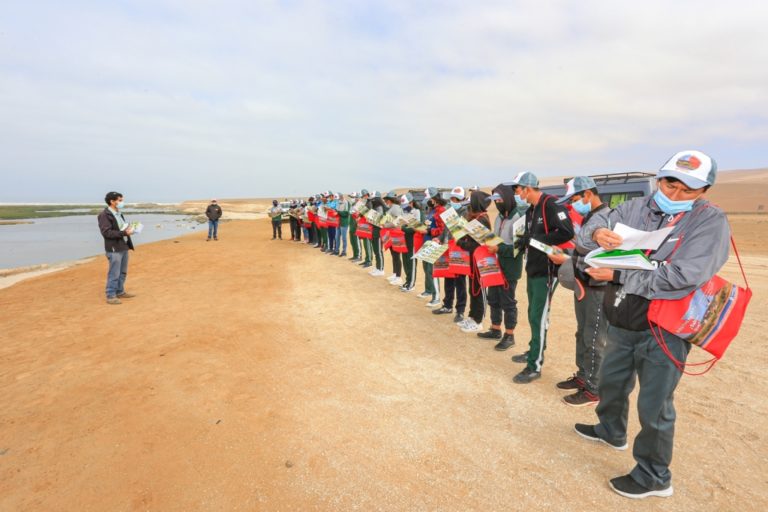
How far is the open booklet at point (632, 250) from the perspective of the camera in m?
2.32

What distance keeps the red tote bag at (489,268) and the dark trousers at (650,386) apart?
238cm

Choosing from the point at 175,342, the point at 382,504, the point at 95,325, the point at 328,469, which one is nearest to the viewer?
the point at 382,504

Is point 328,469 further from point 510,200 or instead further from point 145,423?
point 510,200

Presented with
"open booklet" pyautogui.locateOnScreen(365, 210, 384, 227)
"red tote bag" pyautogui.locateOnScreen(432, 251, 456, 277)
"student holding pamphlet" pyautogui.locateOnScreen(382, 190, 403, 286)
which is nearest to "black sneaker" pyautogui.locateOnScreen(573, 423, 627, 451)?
"red tote bag" pyautogui.locateOnScreen(432, 251, 456, 277)

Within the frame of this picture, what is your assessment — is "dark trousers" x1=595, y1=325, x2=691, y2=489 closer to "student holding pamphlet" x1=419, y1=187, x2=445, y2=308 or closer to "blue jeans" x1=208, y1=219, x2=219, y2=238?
"student holding pamphlet" x1=419, y1=187, x2=445, y2=308

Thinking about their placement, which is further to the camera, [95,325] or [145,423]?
[95,325]

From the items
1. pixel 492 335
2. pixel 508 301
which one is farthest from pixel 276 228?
pixel 508 301

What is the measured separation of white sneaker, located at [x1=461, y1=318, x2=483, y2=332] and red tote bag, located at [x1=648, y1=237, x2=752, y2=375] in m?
3.81

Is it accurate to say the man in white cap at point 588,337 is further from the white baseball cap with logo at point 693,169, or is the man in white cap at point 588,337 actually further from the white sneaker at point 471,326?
the white sneaker at point 471,326

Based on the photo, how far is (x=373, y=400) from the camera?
4.04 meters

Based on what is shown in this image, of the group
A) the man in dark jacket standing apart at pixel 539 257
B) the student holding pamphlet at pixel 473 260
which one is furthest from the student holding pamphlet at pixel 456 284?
the man in dark jacket standing apart at pixel 539 257

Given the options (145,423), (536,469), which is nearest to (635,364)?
Answer: (536,469)

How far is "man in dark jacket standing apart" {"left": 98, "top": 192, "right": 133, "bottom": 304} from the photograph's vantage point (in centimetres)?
776

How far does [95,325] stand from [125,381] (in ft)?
9.42
